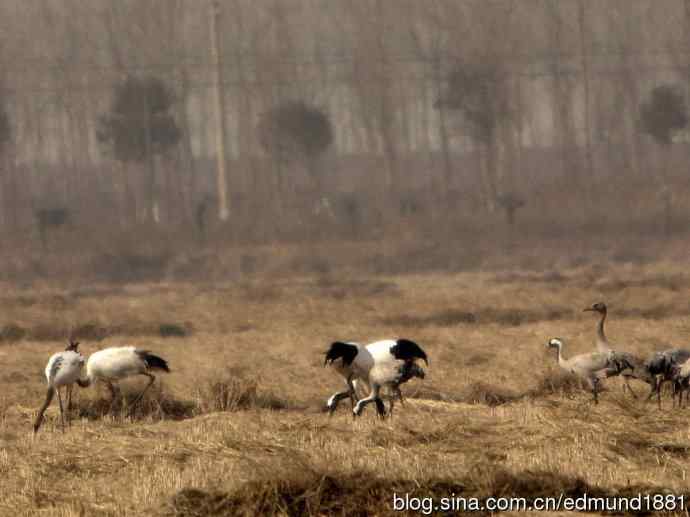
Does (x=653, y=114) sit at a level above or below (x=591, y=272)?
above

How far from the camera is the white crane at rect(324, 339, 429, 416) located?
14531mm

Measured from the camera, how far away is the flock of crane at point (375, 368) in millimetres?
14445

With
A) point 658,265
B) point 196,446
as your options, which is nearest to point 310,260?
point 658,265

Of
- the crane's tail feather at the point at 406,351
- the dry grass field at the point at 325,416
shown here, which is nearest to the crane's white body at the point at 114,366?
the dry grass field at the point at 325,416

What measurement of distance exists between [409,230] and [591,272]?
45.9 ft

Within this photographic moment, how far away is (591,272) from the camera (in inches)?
1507

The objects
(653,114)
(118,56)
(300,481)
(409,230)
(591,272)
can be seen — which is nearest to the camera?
(300,481)

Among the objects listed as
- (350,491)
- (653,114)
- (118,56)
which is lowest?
(350,491)

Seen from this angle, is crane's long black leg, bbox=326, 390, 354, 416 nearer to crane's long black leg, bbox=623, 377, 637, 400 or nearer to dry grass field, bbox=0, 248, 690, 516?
dry grass field, bbox=0, 248, 690, 516

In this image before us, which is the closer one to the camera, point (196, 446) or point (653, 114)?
point (196, 446)

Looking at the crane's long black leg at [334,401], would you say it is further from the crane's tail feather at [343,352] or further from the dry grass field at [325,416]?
the crane's tail feather at [343,352]

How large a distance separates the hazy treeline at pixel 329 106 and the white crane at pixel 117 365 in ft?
117

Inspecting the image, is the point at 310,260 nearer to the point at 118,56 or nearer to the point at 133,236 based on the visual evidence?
the point at 133,236

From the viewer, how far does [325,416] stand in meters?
A: 14.3
